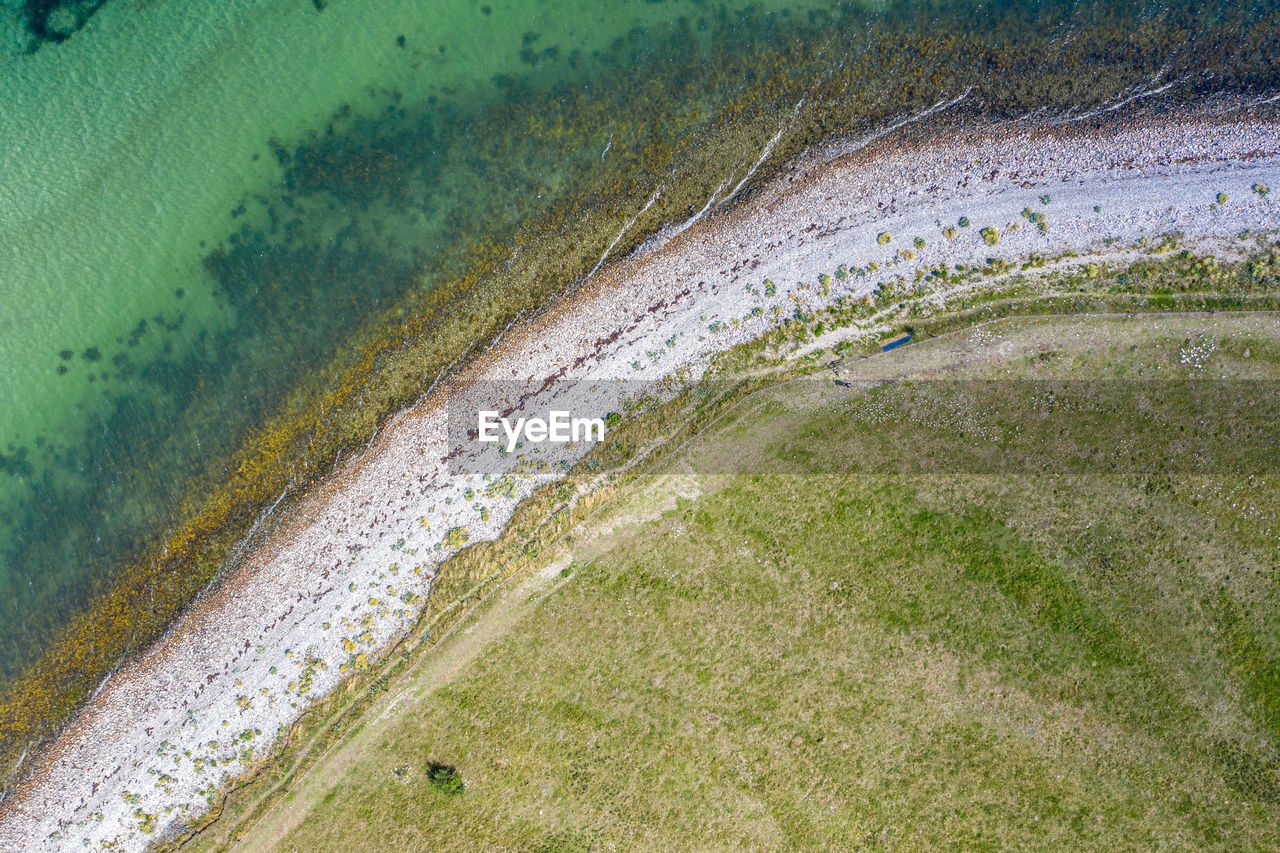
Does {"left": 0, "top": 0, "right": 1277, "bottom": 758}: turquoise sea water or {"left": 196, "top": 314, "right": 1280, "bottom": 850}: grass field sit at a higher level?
{"left": 0, "top": 0, "right": 1277, "bottom": 758}: turquoise sea water

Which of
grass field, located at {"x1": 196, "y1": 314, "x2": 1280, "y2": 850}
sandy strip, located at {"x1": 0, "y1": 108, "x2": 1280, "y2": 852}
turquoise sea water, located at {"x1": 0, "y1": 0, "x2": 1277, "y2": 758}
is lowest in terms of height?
grass field, located at {"x1": 196, "y1": 314, "x2": 1280, "y2": 850}

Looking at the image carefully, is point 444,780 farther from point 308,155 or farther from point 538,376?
point 308,155

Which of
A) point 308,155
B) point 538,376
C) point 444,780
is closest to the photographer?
point 444,780

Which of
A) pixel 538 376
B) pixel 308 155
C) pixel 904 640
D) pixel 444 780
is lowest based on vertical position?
pixel 904 640

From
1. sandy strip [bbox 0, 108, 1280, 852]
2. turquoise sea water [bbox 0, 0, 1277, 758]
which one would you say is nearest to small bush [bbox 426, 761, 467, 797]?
sandy strip [bbox 0, 108, 1280, 852]

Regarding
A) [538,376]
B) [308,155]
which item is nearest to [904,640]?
[538,376]

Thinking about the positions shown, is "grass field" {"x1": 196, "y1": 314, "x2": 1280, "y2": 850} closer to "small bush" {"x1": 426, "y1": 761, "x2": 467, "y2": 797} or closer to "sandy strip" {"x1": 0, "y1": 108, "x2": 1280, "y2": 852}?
"small bush" {"x1": 426, "y1": 761, "x2": 467, "y2": 797}

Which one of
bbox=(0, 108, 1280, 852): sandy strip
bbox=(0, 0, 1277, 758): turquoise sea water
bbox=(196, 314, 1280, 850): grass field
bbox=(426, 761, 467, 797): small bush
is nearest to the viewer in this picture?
bbox=(196, 314, 1280, 850): grass field

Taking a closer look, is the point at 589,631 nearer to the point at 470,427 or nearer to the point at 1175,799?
the point at 470,427
